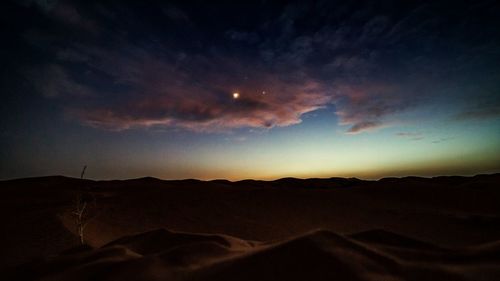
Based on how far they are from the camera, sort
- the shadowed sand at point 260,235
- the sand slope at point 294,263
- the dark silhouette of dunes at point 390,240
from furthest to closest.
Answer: the dark silhouette of dunes at point 390,240 → the shadowed sand at point 260,235 → the sand slope at point 294,263

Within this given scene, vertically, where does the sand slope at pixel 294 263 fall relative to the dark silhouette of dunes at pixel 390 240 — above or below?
below

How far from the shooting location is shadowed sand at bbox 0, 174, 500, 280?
3344 mm

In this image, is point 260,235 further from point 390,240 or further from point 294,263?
point 294,263

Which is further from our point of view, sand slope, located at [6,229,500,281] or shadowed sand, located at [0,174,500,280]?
shadowed sand, located at [0,174,500,280]

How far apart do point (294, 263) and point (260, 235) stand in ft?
20.4

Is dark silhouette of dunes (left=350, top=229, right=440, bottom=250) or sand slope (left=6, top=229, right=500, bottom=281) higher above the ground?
dark silhouette of dunes (left=350, top=229, right=440, bottom=250)

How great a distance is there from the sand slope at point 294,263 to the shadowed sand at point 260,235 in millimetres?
14

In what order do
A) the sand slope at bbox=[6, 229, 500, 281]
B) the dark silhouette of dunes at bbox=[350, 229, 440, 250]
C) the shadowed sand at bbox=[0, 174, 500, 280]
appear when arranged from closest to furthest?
the sand slope at bbox=[6, 229, 500, 281] < the shadowed sand at bbox=[0, 174, 500, 280] < the dark silhouette of dunes at bbox=[350, 229, 440, 250]

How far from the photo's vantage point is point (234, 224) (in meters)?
10.4

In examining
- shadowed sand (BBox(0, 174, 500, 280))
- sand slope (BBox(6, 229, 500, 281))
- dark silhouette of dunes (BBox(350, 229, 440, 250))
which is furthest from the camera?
dark silhouette of dunes (BBox(350, 229, 440, 250))

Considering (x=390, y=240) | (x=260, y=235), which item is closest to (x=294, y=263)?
(x=390, y=240)

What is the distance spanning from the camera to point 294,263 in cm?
337

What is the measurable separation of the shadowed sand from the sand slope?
1 cm

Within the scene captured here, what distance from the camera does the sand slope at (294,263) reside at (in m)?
3.11
